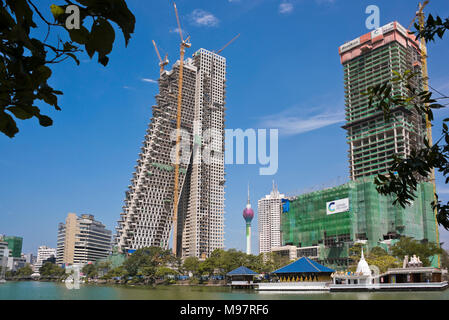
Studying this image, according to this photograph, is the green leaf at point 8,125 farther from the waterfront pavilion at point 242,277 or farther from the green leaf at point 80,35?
the waterfront pavilion at point 242,277

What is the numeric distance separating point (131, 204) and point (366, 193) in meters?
87.1

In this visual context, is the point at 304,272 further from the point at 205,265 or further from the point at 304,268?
the point at 205,265

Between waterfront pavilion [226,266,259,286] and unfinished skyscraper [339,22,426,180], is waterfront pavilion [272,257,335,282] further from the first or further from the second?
unfinished skyscraper [339,22,426,180]

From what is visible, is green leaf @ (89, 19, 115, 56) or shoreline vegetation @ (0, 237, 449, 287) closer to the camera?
green leaf @ (89, 19, 115, 56)

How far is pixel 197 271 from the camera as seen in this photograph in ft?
342

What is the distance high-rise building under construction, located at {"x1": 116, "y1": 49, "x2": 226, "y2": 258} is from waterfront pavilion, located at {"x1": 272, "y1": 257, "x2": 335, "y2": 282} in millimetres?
83302

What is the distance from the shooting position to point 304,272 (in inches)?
2805

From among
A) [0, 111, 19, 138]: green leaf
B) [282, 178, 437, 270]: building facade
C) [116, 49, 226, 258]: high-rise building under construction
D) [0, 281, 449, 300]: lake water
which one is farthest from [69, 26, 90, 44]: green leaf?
[116, 49, 226, 258]: high-rise building under construction

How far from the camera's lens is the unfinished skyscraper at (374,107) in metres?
145

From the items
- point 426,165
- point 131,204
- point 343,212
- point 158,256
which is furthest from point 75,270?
point 426,165

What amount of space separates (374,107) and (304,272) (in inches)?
3582

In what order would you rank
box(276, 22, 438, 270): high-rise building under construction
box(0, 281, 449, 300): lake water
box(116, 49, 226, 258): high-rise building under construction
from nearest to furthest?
1. box(0, 281, 449, 300): lake water
2. box(276, 22, 438, 270): high-rise building under construction
3. box(116, 49, 226, 258): high-rise building under construction

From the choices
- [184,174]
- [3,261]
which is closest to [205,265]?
[184,174]

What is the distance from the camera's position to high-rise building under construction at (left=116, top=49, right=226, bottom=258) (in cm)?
15875
